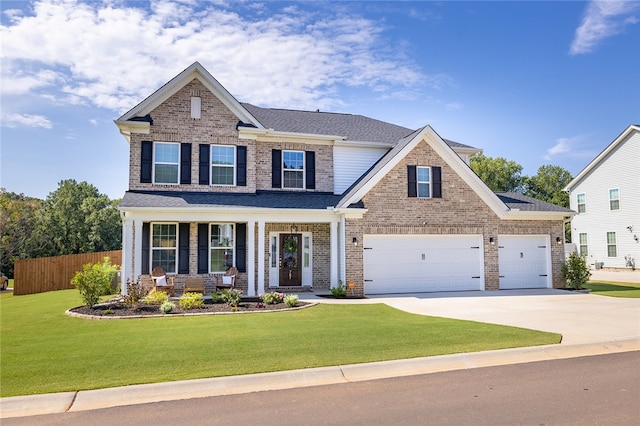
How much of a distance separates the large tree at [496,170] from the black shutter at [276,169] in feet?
130

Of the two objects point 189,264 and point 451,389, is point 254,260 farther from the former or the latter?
point 451,389

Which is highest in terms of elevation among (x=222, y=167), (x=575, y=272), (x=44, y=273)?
(x=222, y=167)

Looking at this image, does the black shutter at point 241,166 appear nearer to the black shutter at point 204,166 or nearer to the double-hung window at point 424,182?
the black shutter at point 204,166

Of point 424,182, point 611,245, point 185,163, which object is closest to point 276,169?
point 185,163

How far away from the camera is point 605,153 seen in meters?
30.7

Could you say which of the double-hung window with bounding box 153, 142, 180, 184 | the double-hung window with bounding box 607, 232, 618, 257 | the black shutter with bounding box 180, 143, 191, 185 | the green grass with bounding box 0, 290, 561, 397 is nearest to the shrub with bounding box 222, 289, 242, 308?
the green grass with bounding box 0, 290, 561, 397

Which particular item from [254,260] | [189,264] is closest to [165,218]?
[189,264]

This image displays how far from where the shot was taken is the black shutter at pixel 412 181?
59.0 ft

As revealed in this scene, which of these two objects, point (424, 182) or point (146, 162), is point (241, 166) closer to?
point (146, 162)

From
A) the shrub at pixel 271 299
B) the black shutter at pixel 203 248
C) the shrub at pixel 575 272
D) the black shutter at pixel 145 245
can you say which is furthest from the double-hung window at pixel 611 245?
the black shutter at pixel 145 245

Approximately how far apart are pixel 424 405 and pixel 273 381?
215 cm

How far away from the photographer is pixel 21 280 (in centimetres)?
2352

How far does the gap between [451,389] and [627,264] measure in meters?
30.2

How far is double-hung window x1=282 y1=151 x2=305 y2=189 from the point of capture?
63.6 ft
